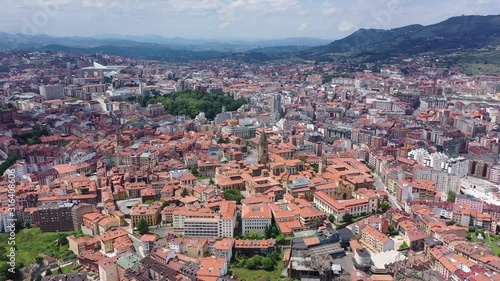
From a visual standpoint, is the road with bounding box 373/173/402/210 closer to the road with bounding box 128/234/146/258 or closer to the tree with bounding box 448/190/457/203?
the tree with bounding box 448/190/457/203

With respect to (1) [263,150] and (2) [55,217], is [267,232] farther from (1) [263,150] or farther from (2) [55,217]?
(2) [55,217]

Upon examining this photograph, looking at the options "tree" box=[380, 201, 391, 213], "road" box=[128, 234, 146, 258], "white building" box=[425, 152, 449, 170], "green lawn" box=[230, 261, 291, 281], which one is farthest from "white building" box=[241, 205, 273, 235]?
"white building" box=[425, 152, 449, 170]

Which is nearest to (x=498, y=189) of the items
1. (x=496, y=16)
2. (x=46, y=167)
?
(x=46, y=167)

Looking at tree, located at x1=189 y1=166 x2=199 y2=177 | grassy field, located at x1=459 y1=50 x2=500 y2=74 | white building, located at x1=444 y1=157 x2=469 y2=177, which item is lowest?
tree, located at x1=189 y1=166 x2=199 y2=177

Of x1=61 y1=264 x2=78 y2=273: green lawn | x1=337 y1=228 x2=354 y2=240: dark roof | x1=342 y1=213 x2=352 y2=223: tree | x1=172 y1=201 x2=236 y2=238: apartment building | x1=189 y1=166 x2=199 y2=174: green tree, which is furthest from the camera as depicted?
x1=189 y1=166 x2=199 y2=174: green tree

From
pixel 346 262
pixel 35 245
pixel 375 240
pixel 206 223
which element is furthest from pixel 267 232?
pixel 35 245

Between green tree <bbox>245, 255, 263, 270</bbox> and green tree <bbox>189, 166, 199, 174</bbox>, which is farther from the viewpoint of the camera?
green tree <bbox>189, 166, 199, 174</bbox>

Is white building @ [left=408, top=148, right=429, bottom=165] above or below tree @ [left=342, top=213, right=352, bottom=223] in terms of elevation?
above

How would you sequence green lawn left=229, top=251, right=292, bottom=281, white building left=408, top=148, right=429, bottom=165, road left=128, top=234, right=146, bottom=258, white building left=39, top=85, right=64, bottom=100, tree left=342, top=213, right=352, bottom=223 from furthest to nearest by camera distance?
white building left=39, top=85, right=64, bottom=100 < white building left=408, top=148, right=429, bottom=165 < tree left=342, top=213, right=352, bottom=223 < road left=128, top=234, right=146, bottom=258 < green lawn left=229, top=251, right=292, bottom=281

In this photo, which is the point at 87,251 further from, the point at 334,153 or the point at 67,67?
the point at 67,67
